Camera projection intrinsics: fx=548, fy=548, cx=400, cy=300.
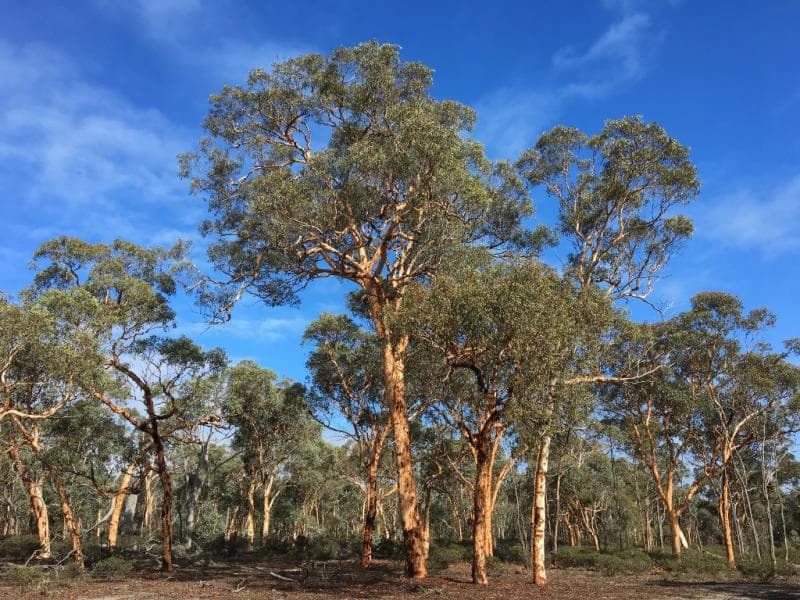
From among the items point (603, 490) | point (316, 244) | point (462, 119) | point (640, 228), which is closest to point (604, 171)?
point (640, 228)

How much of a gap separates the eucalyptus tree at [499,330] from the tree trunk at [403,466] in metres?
2.05

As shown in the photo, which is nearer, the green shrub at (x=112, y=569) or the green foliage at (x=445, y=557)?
the green shrub at (x=112, y=569)

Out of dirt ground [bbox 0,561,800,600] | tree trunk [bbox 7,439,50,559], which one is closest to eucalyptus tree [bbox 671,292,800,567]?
dirt ground [bbox 0,561,800,600]

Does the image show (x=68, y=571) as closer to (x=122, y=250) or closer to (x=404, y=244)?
(x=122, y=250)

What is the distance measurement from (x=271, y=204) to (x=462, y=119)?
7727 mm

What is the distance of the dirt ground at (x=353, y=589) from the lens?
1459cm

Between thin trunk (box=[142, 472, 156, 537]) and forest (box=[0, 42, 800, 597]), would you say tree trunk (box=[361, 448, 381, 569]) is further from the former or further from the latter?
thin trunk (box=[142, 472, 156, 537])

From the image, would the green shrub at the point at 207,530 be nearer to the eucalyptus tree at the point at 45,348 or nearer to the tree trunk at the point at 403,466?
the eucalyptus tree at the point at 45,348

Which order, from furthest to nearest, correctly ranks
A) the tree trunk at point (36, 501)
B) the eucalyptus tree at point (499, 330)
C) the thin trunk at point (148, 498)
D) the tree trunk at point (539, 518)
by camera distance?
the thin trunk at point (148, 498) → the tree trunk at point (36, 501) → the tree trunk at point (539, 518) → the eucalyptus tree at point (499, 330)

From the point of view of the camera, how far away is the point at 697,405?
29297 mm

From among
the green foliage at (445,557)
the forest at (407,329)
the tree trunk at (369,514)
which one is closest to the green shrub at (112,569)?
the forest at (407,329)

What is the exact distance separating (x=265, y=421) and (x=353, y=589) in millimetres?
18989

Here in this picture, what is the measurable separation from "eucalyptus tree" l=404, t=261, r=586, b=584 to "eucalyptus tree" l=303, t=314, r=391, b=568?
10.1m

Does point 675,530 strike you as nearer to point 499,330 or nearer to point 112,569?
point 499,330
